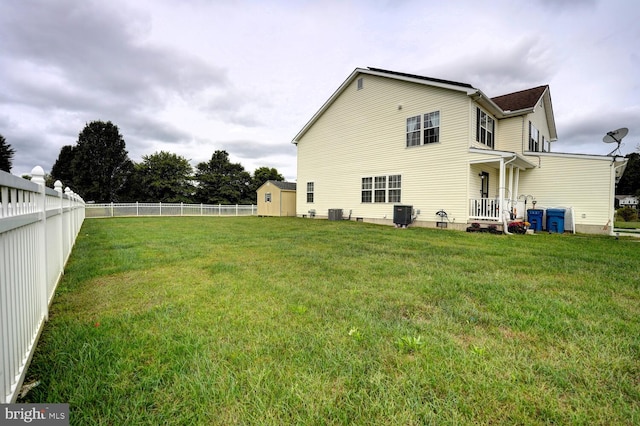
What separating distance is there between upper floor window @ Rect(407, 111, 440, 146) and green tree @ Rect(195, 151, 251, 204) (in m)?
29.3

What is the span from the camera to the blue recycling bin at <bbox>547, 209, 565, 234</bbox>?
11.0m

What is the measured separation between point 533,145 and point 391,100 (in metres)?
7.91

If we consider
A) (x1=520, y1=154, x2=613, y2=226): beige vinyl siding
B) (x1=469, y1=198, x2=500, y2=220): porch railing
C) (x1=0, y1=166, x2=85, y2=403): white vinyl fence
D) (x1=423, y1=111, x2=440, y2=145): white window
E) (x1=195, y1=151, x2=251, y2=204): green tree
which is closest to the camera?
(x1=0, y1=166, x2=85, y2=403): white vinyl fence

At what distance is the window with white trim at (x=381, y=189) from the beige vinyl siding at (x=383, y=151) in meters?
0.24

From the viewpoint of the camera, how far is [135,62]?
41.1 ft

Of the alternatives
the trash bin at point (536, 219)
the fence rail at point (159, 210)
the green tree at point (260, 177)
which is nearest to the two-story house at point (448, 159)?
the trash bin at point (536, 219)

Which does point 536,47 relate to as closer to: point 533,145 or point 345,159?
point 533,145

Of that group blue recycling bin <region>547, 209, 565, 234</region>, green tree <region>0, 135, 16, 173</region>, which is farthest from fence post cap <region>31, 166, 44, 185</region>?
green tree <region>0, 135, 16, 173</region>

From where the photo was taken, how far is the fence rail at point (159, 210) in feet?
68.4

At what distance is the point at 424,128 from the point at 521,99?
6.53 m

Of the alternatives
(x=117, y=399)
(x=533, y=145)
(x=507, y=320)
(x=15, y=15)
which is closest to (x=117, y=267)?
(x=117, y=399)

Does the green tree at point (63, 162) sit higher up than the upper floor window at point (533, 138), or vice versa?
the green tree at point (63, 162)

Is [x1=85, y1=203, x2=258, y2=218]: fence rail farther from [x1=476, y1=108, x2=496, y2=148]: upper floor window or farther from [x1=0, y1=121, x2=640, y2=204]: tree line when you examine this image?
[x1=476, y1=108, x2=496, y2=148]: upper floor window

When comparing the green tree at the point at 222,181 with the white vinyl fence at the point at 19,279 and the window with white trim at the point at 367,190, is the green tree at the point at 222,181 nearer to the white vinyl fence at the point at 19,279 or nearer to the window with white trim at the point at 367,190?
the window with white trim at the point at 367,190
